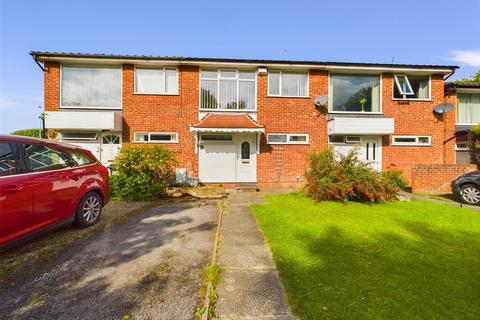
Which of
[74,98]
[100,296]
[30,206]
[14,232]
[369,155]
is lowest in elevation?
[100,296]

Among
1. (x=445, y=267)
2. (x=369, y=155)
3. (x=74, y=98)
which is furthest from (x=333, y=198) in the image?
(x=74, y=98)

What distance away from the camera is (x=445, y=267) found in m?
3.87

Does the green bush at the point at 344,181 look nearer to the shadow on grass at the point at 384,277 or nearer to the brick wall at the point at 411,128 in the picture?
the shadow on grass at the point at 384,277

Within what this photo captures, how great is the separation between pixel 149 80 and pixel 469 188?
43.3 ft

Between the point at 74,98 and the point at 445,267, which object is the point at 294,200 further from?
the point at 74,98

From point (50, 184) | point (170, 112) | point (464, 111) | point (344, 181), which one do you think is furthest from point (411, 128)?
point (50, 184)

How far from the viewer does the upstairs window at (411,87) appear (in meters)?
12.6

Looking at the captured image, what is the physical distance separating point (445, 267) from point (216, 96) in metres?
10.2

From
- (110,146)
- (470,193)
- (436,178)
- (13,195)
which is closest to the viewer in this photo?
(13,195)

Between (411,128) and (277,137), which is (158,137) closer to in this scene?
(277,137)

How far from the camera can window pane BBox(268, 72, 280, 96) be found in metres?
12.2

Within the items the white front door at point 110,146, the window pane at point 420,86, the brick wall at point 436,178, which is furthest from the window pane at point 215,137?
the window pane at point 420,86

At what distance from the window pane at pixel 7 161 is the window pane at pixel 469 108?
17728 millimetres

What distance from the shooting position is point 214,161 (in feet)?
38.6
